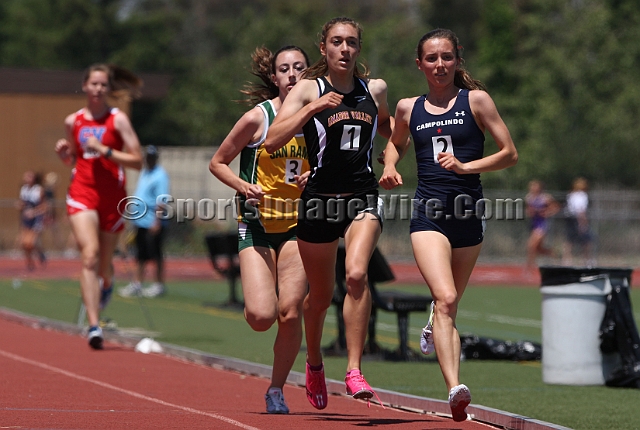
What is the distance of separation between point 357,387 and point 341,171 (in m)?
1.31

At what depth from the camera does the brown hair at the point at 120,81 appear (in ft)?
39.3

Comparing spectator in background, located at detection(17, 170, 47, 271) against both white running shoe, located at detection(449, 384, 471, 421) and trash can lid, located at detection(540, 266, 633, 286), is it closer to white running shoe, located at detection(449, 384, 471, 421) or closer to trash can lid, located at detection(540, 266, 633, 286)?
trash can lid, located at detection(540, 266, 633, 286)

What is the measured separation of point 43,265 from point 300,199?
875 inches

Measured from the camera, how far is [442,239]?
713cm

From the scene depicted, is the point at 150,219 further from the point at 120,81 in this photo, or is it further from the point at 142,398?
the point at 142,398

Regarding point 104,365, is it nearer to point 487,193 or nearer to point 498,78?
point 487,193

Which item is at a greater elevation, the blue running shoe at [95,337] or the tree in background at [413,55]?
the tree in background at [413,55]

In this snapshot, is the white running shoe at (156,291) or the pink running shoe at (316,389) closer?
the pink running shoe at (316,389)

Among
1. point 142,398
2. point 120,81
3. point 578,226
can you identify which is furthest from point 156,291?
point 578,226

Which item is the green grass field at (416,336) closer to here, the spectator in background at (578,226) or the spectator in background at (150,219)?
the spectator in background at (150,219)

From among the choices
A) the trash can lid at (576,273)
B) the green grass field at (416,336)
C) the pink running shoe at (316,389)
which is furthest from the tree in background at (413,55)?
the pink running shoe at (316,389)

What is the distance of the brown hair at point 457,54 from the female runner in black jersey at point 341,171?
1.35 feet

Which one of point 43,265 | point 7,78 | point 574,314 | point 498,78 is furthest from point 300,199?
point 498,78

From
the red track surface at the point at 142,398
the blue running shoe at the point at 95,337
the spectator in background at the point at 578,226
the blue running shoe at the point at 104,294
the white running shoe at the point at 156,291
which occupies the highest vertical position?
the spectator in background at the point at 578,226
